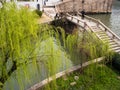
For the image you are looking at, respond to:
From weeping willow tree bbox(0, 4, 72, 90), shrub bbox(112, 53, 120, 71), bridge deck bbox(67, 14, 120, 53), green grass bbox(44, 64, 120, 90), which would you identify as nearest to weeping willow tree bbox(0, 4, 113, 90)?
weeping willow tree bbox(0, 4, 72, 90)

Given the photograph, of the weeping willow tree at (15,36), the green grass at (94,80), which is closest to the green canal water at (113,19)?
the green grass at (94,80)

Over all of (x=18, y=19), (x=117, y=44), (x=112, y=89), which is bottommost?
(x=112, y=89)

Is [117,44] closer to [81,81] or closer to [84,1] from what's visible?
[81,81]

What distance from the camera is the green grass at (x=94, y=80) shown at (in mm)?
13790

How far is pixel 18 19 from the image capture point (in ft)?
33.6

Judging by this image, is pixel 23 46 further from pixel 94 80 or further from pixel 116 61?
pixel 116 61

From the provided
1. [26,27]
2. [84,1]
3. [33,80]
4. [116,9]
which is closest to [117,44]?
[33,80]

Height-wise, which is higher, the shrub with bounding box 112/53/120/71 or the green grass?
the shrub with bounding box 112/53/120/71

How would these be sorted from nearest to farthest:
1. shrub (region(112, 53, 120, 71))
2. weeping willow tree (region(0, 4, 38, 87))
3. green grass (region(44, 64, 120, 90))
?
weeping willow tree (region(0, 4, 38, 87)) → green grass (region(44, 64, 120, 90)) → shrub (region(112, 53, 120, 71))

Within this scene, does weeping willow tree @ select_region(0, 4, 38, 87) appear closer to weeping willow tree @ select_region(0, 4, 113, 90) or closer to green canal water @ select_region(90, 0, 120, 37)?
weeping willow tree @ select_region(0, 4, 113, 90)

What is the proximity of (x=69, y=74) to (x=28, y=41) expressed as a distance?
5022 millimetres

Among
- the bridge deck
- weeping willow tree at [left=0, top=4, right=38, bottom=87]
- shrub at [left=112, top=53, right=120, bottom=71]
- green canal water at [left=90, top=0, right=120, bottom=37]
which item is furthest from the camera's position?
green canal water at [left=90, top=0, right=120, bottom=37]

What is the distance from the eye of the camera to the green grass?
45.2 ft

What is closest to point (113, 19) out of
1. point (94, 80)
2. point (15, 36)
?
point (94, 80)
